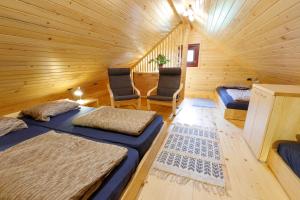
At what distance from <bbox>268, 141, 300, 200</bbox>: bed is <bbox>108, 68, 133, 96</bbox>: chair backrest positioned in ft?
8.72

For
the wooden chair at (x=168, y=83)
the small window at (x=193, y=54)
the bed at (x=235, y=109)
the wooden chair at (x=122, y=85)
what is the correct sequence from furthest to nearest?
the small window at (x=193, y=54) → the wooden chair at (x=168, y=83) → the wooden chair at (x=122, y=85) → the bed at (x=235, y=109)

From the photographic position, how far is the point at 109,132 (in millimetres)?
1590

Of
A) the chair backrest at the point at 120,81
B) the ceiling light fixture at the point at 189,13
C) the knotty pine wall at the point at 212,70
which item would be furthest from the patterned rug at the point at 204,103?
the ceiling light fixture at the point at 189,13

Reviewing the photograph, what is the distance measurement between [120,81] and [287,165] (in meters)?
2.98

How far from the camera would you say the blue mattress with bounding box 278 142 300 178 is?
1.27 m

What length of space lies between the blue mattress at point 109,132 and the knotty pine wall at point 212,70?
10.5ft

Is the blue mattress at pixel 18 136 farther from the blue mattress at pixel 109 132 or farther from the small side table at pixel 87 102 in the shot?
the small side table at pixel 87 102

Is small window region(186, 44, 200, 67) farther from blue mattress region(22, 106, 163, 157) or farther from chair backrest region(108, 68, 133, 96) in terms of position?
blue mattress region(22, 106, 163, 157)

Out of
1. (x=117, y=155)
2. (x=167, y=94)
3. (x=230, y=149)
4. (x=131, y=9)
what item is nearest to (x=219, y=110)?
(x=167, y=94)

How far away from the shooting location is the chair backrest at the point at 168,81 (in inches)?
132

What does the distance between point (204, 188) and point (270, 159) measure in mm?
873

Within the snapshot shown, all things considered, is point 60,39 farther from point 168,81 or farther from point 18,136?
point 168,81

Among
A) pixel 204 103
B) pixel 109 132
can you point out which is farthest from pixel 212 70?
pixel 109 132

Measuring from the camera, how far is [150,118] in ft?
5.89
